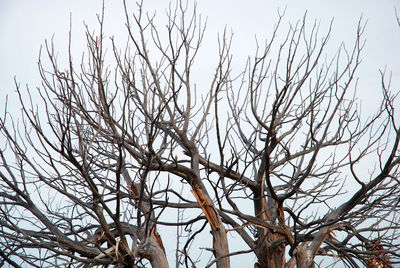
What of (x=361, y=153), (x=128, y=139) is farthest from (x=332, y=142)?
(x=128, y=139)

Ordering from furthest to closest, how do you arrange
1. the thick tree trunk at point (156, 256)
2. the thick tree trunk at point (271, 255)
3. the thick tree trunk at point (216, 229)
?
the thick tree trunk at point (156, 256) → the thick tree trunk at point (271, 255) → the thick tree trunk at point (216, 229)

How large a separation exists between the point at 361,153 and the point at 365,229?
3.69 ft

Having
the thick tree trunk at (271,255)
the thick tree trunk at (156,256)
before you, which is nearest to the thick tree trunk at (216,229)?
the thick tree trunk at (271,255)

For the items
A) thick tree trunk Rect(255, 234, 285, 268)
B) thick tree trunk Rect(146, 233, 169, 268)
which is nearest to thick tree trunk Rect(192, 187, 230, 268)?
thick tree trunk Rect(255, 234, 285, 268)

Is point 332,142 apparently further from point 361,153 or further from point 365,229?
point 365,229

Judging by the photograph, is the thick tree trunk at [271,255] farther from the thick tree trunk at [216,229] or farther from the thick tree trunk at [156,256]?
the thick tree trunk at [156,256]

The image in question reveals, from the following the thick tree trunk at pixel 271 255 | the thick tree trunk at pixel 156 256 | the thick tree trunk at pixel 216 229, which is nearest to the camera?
the thick tree trunk at pixel 216 229

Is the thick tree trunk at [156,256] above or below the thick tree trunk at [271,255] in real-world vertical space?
above

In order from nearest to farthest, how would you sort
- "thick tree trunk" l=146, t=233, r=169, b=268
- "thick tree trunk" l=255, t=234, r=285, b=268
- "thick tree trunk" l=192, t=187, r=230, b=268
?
"thick tree trunk" l=192, t=187, r=230, b=268 < "thick tree trunk" l=255, t=234, r=285, b=268 < "thick tree trunk" l=146, t=233, r=169, b=268

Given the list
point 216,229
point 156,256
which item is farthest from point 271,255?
point 156,256

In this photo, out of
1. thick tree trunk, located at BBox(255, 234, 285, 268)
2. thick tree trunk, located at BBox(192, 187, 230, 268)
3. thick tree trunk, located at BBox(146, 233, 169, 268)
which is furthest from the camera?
thick tree trunk, located at BBox(146, 233, 169, 268)

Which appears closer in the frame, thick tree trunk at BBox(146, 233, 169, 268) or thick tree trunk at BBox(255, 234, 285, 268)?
thick tree trunk at BBox(255, 234, 285, 268)

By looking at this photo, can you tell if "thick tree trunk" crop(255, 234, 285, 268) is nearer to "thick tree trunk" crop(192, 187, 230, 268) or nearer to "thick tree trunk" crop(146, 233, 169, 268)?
"thick tree trunk" crop(192, 187, 230, 268)

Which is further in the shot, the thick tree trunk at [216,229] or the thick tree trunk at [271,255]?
the thick tree trunk at [271,255]
